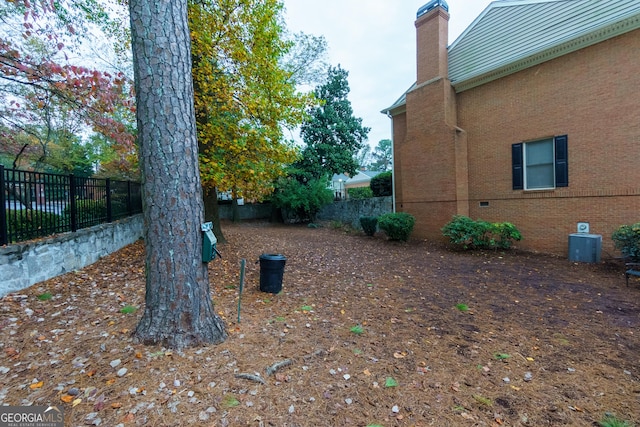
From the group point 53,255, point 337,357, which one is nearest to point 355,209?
point 53,255

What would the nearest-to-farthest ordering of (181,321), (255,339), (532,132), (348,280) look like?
1. (181,321)
2. (255,339)
3. (348,280)
4. (532,132)

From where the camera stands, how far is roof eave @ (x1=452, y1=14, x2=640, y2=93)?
6543 millimetres

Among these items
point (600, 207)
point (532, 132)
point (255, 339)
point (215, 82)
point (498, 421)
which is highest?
point (215, 82)

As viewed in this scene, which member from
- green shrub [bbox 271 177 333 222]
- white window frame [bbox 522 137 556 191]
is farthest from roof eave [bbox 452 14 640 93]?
green shrub [bbox 271 177 333 222]

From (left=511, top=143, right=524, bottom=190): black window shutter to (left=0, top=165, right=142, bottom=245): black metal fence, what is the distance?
1056 cm

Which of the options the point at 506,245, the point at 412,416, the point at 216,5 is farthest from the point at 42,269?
the point at 506,245

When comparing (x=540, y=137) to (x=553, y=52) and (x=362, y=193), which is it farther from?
(x=362, y=193)

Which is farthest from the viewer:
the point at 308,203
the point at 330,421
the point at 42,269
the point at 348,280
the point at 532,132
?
the point at 308,203

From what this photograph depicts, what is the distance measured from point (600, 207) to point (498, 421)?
7.67m

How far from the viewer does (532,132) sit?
8.10 meters

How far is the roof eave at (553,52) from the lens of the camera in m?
6.54

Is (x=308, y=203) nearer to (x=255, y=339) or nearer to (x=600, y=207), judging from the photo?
(x=600, y=207)

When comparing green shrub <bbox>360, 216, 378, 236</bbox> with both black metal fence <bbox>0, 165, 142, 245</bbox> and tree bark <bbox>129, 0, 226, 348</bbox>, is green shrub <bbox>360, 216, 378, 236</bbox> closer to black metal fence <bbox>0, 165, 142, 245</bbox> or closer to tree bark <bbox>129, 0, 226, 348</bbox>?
black metal fence <bbox>0, 165, 142, 245</bbox>

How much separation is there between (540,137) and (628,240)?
10.6 feet
